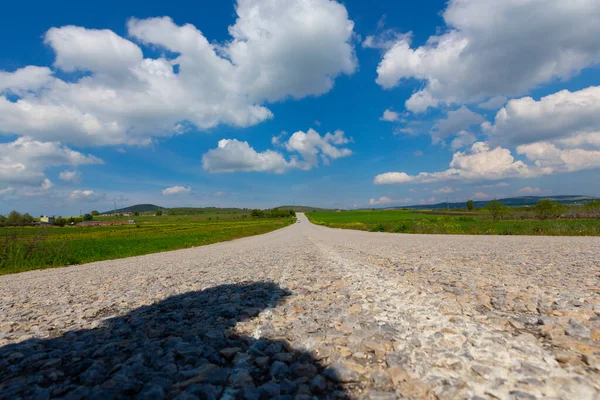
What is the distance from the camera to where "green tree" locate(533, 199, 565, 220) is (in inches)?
2443

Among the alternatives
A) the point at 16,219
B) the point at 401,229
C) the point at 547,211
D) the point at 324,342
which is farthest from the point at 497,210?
the point at 16,219

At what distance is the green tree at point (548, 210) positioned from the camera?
62062 mm

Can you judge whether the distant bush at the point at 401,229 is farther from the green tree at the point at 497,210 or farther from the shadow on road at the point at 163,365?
the shadow on road at the point at 163,365

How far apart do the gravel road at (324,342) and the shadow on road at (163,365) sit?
2 cm

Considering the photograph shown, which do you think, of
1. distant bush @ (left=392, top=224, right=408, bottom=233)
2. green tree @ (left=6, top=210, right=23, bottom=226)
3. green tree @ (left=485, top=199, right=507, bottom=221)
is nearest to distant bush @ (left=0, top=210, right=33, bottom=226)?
green tree @ (left=6, top=210, right=23, bottom=226)

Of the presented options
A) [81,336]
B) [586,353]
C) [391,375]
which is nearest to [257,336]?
[391,375]

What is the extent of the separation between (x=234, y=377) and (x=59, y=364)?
274cm

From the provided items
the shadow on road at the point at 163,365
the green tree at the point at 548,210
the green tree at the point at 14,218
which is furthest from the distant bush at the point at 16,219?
the green tree at the point at 548,210

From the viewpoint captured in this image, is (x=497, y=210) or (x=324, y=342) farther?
(x=497, y=210)

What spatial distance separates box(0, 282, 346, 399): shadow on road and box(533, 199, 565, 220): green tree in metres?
80.9

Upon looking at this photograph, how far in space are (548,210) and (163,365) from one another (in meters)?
85.5

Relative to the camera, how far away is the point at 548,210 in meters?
63.4

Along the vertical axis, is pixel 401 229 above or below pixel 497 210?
below

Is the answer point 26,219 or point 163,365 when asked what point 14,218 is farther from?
point 163,365
